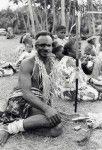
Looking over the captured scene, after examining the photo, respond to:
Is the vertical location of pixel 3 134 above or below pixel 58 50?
below

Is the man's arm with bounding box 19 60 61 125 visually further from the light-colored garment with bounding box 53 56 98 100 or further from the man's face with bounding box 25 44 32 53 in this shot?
the man's face with bounding box 25 44 32 53

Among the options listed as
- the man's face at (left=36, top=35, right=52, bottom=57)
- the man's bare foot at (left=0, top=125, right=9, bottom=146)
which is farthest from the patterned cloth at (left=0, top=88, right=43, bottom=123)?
the man's face at (left=36, top=35, right=52, bottom=57)

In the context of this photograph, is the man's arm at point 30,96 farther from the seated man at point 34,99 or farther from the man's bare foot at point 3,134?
the man's bare foot at point 3,134

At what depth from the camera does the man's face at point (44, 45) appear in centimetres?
401

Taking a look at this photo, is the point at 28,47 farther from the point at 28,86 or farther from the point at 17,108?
the point at 28,86

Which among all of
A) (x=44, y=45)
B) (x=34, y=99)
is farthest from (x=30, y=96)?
(x=44, y=45)

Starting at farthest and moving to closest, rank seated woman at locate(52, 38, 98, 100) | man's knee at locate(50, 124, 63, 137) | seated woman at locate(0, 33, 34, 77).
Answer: seated woman at locate(0, 33, 34, 77), seated woman at locate(52, 38, 98, 100), man's knee at locate(50, 124, 63, 137)

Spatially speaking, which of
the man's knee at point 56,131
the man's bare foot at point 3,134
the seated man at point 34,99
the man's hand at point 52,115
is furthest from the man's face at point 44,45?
the man's bare foot at point 3,134

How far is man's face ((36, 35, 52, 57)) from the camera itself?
13.1ft

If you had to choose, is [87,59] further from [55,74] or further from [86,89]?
[55,74]

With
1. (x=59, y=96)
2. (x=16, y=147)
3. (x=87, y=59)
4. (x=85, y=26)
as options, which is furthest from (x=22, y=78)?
(x=85, y=26)

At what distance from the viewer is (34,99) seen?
3.84 m

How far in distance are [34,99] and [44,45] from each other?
2.31 ft

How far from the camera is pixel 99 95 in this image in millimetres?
5598
